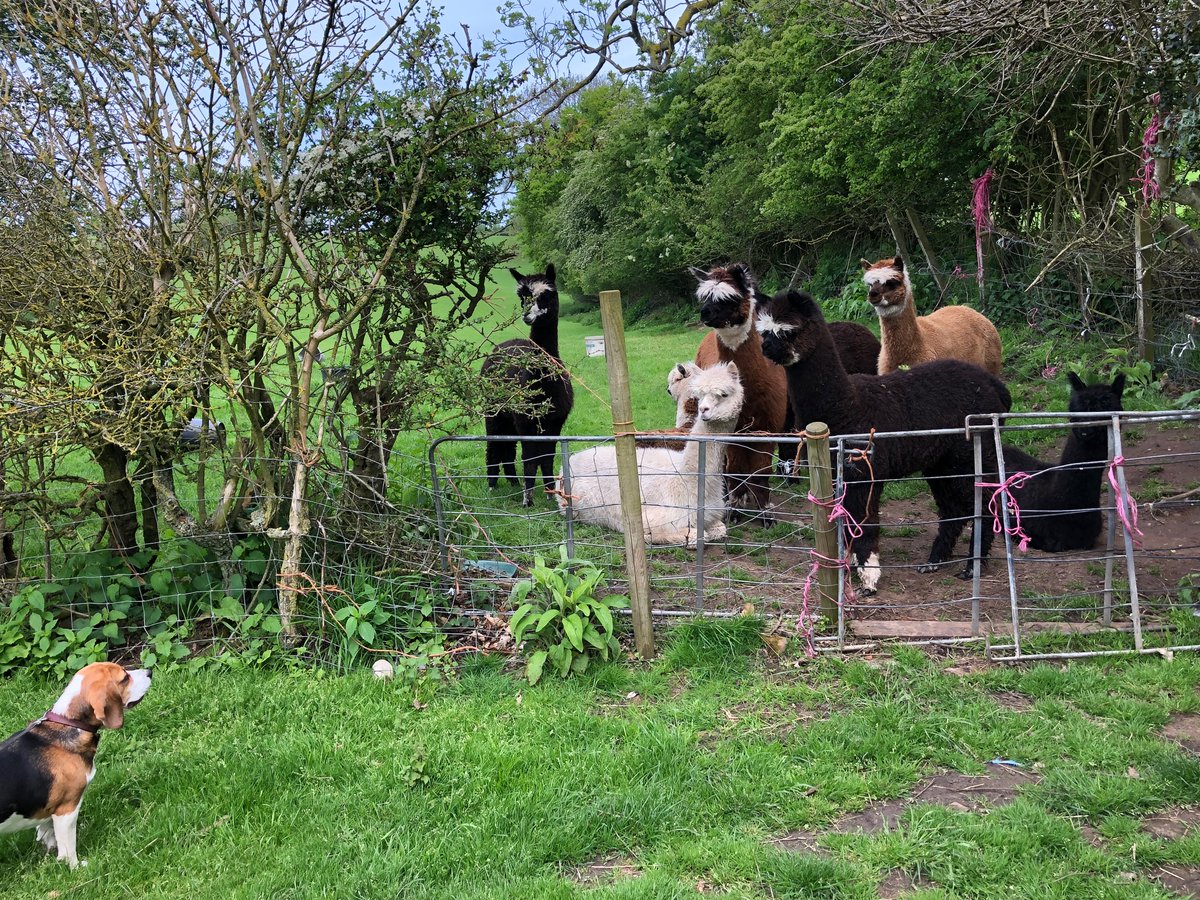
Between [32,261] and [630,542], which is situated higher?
[32,261]

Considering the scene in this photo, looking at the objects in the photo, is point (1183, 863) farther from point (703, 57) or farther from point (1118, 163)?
point (703, 57)

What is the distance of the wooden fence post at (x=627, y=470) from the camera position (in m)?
3.81

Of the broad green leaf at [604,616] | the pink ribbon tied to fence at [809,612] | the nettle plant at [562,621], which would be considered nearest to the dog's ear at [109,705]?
the nettle plant at [562,621]

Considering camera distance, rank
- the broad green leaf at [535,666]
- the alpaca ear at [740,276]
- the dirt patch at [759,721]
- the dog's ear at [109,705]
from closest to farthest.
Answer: the dog's ear at [109,705] → the dirt patch at [759,721] → the broad green leaf at [535,666] → the alpaca ear at [740,276]

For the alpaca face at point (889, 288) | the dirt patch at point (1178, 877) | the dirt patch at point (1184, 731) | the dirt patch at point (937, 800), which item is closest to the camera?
the dirt patch at point (1178, 877)

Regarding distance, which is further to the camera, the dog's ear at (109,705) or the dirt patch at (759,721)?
the dirt patch at (759,721)

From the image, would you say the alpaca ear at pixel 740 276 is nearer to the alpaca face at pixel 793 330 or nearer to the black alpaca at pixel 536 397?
the alpaca face at pixel 793 330

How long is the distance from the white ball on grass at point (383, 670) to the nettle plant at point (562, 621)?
0.65 metres

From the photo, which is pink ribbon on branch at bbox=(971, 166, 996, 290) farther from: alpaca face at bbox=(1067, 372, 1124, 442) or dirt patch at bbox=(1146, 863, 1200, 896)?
dirt patch at bbox=(1146, 863, 1200, 896)

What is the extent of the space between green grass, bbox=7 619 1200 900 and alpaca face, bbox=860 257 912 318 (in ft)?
12.3

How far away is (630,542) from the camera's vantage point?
408 centimetres

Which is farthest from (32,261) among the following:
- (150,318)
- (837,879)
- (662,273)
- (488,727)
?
(662,273)

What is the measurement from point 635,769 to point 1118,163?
389 inches

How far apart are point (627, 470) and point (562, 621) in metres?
0.87
